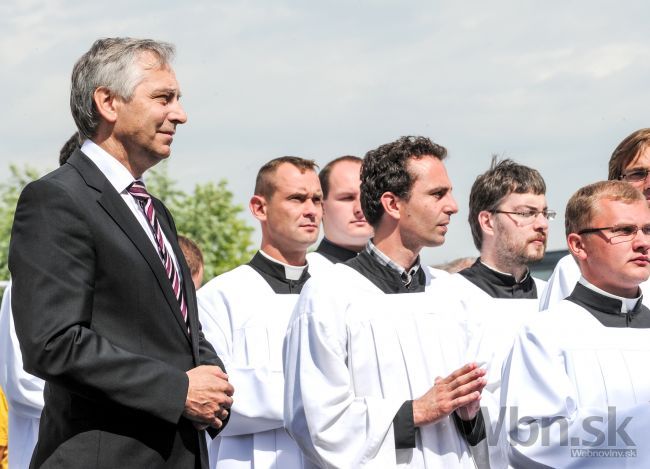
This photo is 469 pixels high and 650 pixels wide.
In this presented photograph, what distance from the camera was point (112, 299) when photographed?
4.04 meters

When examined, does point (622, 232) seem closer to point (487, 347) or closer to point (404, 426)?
point (487, 347)

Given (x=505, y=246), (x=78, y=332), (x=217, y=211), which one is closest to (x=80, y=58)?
(x=78, y=332)

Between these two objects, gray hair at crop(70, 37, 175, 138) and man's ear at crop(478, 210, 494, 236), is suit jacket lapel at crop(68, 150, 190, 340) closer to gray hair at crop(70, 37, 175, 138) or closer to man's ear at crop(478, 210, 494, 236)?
gray hair at crop(70, 37, 175, 138)

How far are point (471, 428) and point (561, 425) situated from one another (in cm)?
61

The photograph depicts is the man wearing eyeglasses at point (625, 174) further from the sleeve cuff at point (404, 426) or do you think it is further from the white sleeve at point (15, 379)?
the white sleeve at point (15, 379)

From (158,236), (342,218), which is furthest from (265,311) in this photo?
(158,236)

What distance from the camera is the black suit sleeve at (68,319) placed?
12.6 feet

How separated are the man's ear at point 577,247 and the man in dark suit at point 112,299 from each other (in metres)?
1.97

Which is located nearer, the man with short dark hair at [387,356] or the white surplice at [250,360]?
the man with short dark hair at [387,356]

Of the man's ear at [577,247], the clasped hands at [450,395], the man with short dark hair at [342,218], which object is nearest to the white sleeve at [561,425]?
the clasped hands at [450,395]

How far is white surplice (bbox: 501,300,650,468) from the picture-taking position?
4.93 metres

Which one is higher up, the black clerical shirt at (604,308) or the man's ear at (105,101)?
the man's ear at (105,101)

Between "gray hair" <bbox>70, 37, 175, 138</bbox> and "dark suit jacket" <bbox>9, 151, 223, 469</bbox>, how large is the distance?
0.82 feet

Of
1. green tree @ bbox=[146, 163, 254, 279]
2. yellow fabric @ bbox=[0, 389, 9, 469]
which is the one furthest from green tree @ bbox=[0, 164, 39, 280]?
Result: yellow fabric @ bbox=[0, 389, 9, 469]
